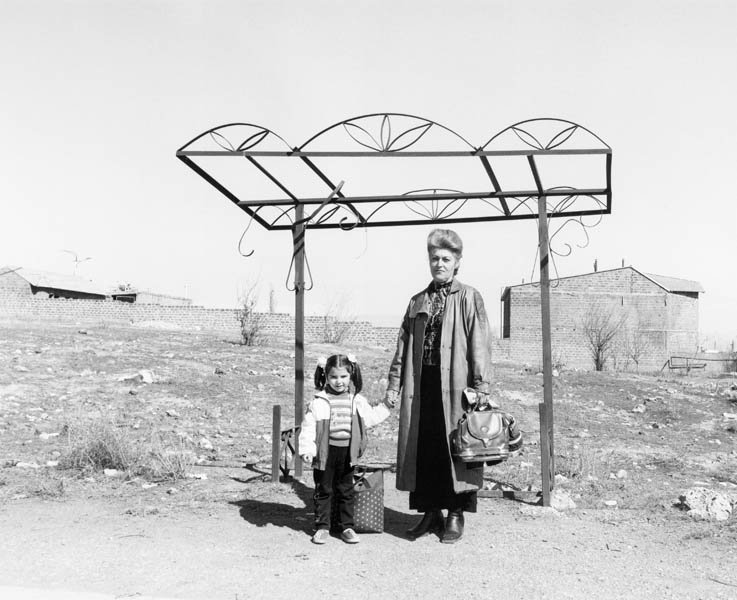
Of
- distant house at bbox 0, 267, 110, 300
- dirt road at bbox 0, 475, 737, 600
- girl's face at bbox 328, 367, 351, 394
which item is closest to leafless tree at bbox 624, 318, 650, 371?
distant house at bbox 0, 267, 110, 300

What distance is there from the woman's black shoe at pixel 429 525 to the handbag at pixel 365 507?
22cm

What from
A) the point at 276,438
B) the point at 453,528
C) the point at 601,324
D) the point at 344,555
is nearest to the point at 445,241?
the point at 453,528

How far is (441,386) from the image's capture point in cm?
499

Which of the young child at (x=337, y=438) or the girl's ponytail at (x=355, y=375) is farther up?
the girl's ponytail at (x=355, y=375)

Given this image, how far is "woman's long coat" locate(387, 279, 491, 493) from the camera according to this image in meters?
4.96

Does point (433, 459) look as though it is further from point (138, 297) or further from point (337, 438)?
point (138, 297)

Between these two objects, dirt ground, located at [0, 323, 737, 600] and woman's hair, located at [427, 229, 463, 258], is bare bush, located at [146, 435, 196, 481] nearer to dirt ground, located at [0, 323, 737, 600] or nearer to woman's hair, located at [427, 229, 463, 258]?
dirt ground, located at [0, 323, 737, 600]

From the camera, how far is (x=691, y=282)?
4181 centimetres

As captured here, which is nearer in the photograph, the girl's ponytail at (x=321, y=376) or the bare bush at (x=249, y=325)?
the girl's ponytail at (x=321, y=376)

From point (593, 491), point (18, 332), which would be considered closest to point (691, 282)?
point (18, 332)

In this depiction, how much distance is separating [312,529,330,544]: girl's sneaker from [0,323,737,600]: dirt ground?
52mm

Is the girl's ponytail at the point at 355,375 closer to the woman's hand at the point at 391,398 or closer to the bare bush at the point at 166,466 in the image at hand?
the woman's hand at the point at 391,398

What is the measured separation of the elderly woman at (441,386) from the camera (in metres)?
4.96

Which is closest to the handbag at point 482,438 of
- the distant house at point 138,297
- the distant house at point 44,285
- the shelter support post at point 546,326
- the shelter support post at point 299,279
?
the shelter support post at point 546,326
